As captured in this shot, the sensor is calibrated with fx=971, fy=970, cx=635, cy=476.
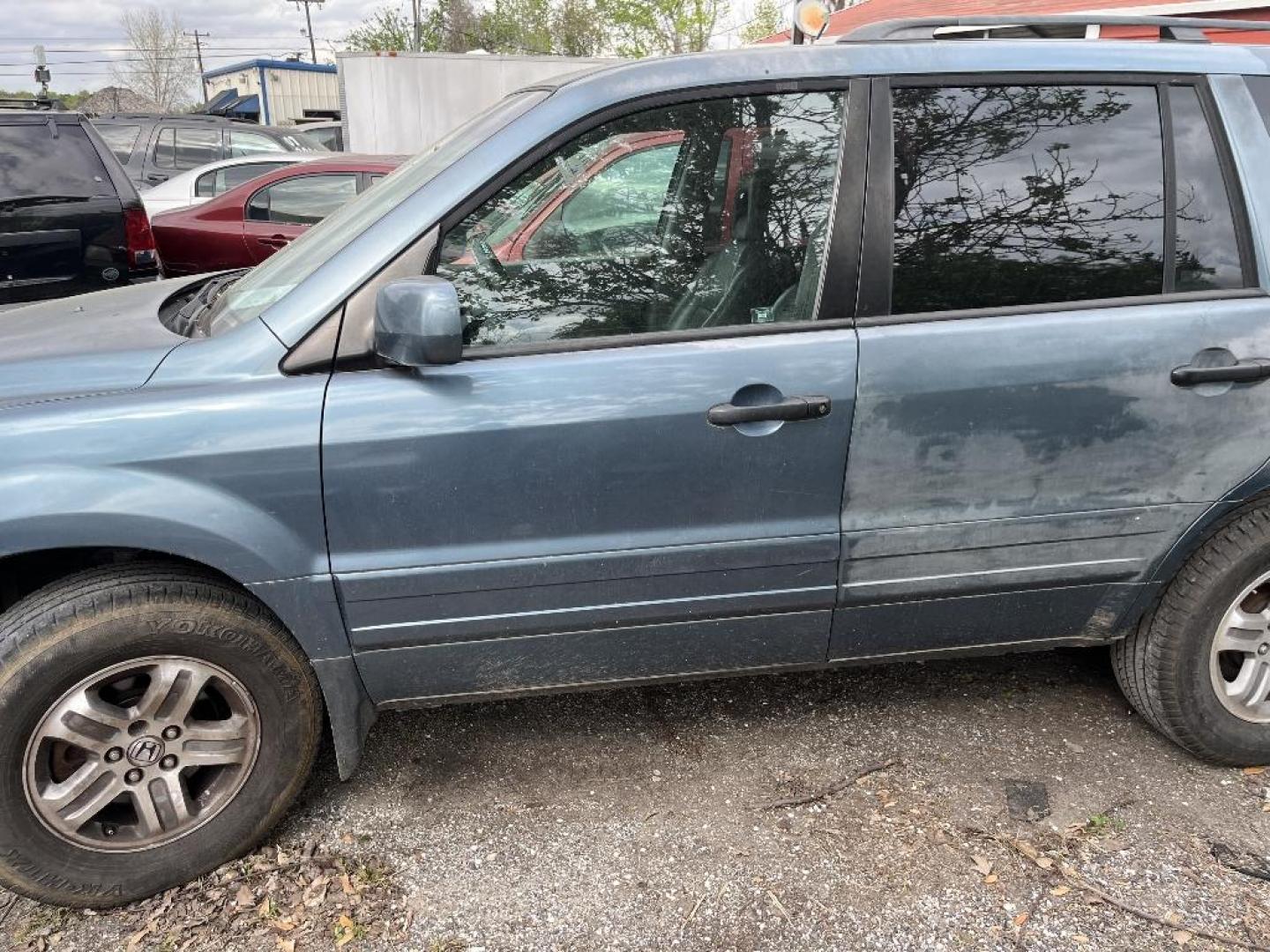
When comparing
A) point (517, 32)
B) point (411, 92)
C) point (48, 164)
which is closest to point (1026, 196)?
point (48, 164)

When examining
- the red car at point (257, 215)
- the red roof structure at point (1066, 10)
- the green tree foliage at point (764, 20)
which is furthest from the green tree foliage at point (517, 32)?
the red car at point (257, 215)

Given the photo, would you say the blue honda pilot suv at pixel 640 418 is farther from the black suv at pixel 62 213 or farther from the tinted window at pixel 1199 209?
the black suv at pixel 62 213

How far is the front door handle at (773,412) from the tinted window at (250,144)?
11.7 metres

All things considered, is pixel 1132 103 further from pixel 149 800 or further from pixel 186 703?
pixel 149 800

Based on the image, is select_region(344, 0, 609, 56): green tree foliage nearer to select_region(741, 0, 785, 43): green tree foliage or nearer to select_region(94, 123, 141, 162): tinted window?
select_region(741, 0, 785, 43): green tree foliage

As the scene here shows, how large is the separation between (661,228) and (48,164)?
4.95 meters

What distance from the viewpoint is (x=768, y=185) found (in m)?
2.33

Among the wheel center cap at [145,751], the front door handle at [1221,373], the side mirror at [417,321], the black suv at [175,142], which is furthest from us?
the black suv at [175,142]

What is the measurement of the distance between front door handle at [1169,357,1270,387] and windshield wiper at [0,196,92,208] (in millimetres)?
5801

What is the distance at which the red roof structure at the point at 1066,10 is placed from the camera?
9234mm

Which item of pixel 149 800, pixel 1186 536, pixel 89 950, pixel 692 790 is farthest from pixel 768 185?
pixel 89 950

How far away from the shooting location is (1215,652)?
2656 mm

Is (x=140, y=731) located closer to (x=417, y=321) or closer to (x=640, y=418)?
(x=417, y=321)

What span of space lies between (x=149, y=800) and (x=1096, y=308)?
2.54m
